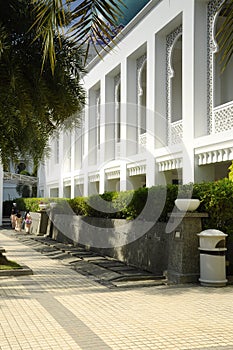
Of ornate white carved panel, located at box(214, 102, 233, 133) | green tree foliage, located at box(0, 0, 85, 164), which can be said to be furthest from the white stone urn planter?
ornate white carved panel, located at box(214, 102, 233, 133)

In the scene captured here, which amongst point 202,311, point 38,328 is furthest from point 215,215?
point 38,328

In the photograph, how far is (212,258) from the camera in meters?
9.43

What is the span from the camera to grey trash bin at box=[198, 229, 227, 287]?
370 inches

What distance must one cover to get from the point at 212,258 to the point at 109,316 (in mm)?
3332

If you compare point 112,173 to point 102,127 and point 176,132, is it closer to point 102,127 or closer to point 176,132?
point 102,127

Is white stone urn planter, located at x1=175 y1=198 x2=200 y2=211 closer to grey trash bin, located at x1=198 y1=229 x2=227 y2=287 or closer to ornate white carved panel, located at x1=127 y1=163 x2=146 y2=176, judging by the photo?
grey trash bin, located at x1=198 y1=229 x2=227 y2=287

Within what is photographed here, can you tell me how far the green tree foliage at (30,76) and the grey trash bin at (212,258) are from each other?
4.57m

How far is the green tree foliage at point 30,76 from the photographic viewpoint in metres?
10.1

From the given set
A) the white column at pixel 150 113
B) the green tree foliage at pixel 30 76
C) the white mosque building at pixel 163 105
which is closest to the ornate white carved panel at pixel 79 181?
the white mosque building at pixel 163 105

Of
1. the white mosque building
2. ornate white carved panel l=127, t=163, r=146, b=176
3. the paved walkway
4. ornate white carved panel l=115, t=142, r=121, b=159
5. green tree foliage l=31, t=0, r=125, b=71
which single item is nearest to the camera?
green tree foliage l=31, t=0, r=125, b=71

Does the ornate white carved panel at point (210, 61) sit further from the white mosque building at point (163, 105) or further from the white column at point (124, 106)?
the white column at point (124, 106)

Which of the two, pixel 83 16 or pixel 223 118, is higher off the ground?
pixel 223 118

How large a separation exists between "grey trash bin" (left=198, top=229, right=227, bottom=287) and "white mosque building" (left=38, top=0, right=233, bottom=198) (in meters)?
4.73

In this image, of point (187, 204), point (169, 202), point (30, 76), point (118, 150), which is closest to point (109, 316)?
point (187, 204)
